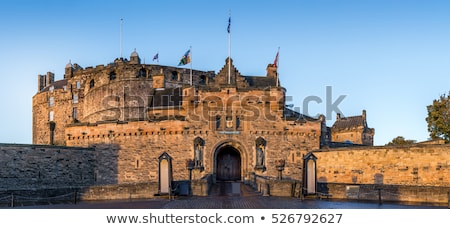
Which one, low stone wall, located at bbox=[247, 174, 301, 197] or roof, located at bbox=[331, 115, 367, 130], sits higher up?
roof, located at bbox=[331, 115, 367, 130]

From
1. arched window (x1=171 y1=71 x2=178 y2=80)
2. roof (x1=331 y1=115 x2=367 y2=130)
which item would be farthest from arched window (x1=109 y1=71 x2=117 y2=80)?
roof (x1=331 y1=115 x2=367 y2=130)

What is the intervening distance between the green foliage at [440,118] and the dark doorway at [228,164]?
15.6 meters

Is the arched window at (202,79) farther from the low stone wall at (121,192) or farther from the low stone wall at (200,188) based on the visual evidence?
the low stone wall at (121,192)

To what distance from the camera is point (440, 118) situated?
37656 mm

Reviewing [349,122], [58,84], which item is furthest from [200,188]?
[349,122]

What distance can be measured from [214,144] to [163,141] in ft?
12.0

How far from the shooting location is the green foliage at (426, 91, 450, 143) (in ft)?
123

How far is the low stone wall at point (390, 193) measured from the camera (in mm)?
19922

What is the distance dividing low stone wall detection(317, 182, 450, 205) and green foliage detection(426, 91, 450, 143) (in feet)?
61.0

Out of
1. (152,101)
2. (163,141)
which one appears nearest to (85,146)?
(163,141)

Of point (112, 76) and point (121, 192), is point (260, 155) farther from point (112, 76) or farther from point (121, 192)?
point (112, 76)

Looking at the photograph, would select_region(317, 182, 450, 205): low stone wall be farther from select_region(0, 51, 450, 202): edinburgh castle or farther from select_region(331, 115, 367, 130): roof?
select_region(331, 115, 367, 130): roof
